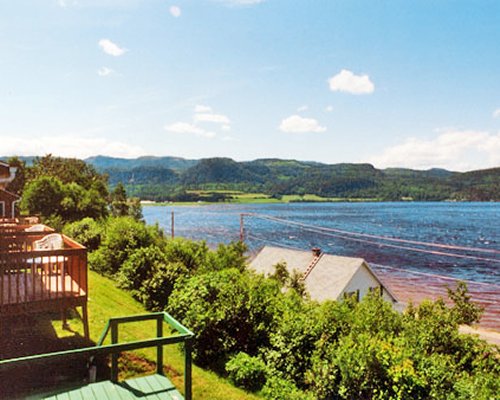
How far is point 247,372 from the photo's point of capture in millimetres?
11242

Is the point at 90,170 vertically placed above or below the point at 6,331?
above

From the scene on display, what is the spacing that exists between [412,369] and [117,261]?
17.3 metres

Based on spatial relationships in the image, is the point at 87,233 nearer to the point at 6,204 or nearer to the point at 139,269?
the point at 6,204

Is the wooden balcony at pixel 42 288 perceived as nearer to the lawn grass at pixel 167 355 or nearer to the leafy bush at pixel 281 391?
the lawn grass at pixel 167 355

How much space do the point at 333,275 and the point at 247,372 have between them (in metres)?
22.2

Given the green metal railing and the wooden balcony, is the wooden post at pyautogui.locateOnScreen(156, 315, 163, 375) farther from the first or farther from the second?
the wooden balcony

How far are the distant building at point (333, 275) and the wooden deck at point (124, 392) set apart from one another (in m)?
23.8

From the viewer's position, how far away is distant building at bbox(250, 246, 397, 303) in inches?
1220

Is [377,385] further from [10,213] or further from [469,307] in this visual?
[10,213]

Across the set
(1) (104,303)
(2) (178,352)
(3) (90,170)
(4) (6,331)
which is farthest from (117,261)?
(3) (90,170)

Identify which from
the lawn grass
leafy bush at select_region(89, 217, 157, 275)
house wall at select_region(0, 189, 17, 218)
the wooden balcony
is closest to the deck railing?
the wooden balcony

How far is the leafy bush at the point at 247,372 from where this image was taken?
11.2m

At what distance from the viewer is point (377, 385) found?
9.72m

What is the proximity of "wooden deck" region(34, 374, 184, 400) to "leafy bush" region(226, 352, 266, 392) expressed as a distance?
4.61 meters
